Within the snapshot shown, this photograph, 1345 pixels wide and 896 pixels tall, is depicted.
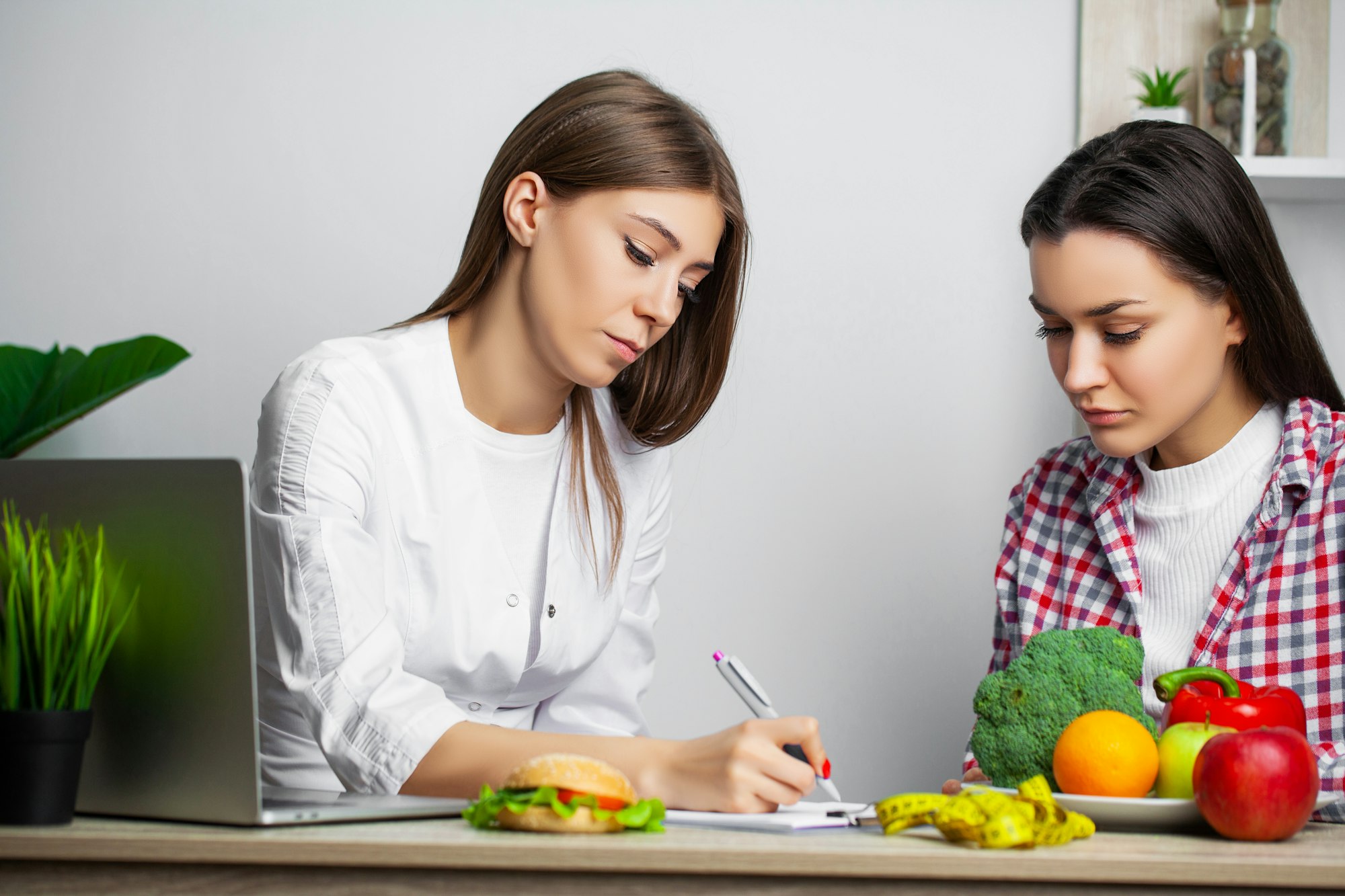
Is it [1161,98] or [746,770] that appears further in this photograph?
[1161,98]

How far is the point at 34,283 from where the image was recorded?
7.54 ft

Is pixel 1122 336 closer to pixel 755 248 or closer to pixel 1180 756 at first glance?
pixel 1180 756

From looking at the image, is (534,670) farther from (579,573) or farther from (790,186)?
(790,186)

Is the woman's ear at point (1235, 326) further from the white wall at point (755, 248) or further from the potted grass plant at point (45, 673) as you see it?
the potted grass plant at point (45, 673)

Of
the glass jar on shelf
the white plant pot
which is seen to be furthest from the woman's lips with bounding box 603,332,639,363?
the glass jar on shelf

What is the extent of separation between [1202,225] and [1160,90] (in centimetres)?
72

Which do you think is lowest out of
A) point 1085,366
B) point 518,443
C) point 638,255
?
point 518,443

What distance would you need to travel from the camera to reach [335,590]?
1.16 meters

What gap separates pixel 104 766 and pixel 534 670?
0.71 m

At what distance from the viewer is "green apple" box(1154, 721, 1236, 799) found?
1.02 meters

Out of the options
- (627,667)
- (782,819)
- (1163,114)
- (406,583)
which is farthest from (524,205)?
(1163,114)

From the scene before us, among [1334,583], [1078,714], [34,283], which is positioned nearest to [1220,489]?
[1334,583]

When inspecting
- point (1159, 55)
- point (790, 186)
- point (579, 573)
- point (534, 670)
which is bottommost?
point (534, 670)

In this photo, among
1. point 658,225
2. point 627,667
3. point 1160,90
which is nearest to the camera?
point 658,225
